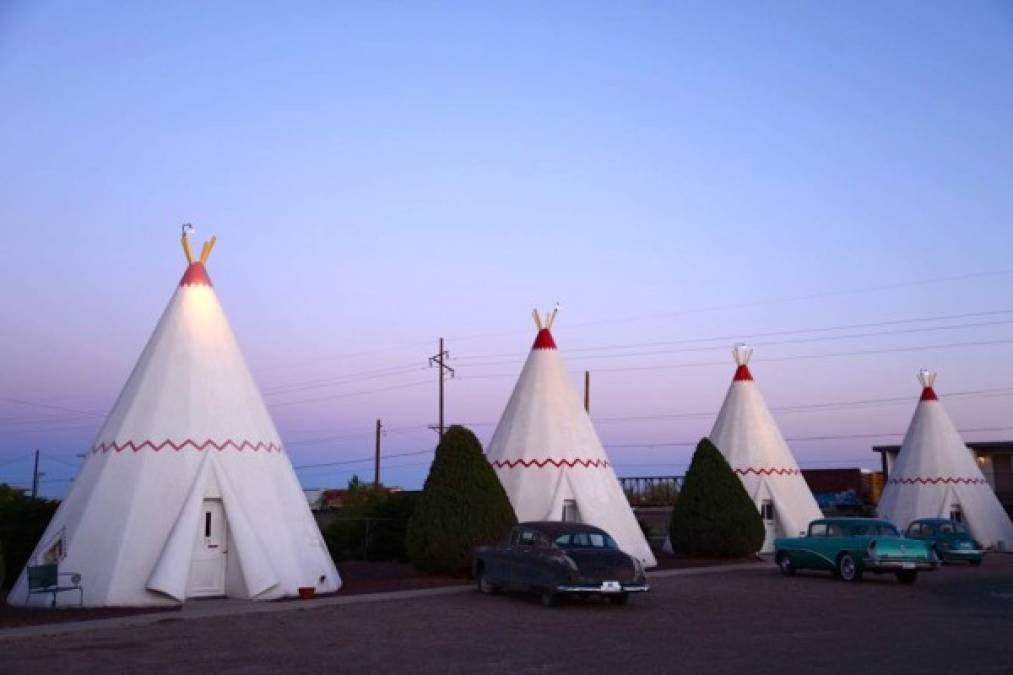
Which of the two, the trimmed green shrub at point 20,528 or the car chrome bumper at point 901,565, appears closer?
the car chrome bumper at point 901,565

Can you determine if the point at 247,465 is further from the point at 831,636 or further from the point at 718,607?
the point at 831,636

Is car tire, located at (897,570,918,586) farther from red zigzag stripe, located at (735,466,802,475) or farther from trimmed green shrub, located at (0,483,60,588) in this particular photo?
trimmed green shrub, located at (0,483,60,588)

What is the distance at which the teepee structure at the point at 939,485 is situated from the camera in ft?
102

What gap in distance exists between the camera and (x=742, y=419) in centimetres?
3025

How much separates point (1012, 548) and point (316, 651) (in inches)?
1062

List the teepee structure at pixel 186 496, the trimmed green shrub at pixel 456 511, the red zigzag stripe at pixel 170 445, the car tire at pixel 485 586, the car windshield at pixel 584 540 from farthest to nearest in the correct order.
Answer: the trimmed green shrub at pixel 456 511 < the car tire at pixel 485 586 < the red zigzag stripe at pixel 170 445 < the car windshield at pixel 584 540 < the teepee structure at pixel 186 496

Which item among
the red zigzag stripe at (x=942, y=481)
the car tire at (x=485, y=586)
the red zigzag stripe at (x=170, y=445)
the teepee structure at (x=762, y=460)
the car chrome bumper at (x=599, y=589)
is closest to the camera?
the car chrome bumper at (x=599, y=589)

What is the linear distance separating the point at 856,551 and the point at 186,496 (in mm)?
12223

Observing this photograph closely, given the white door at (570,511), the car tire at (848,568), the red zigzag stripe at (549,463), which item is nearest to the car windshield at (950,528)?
the car tire at (848,568)

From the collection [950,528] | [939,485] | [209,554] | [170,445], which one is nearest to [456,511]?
[209,554]

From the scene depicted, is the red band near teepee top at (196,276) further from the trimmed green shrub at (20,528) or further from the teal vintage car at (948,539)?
the teal vintage car at (948,539)

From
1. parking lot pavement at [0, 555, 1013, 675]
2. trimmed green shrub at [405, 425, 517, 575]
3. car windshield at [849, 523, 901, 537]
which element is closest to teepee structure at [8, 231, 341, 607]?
parking lot pavement at [0, 555, 1013, 675]

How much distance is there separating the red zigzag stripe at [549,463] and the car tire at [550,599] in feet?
24.6

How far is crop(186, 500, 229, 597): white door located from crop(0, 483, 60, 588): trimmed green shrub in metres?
4.96
